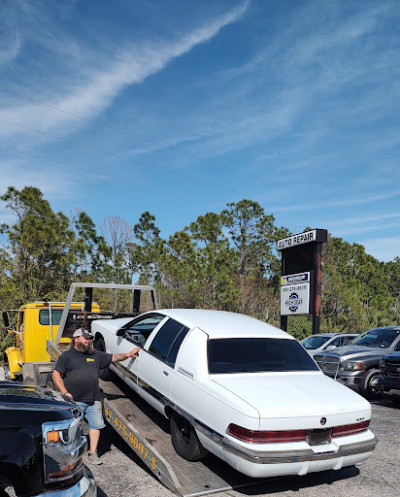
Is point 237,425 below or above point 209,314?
below

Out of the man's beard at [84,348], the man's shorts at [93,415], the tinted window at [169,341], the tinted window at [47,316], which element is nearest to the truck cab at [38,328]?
the tinted window at [47,316]

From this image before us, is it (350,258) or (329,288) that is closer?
(329,288)

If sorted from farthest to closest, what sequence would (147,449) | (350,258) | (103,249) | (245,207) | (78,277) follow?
(350,258) → (245,207) → (103,249) → (78,277) → (147,449)

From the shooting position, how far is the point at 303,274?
1463 cm

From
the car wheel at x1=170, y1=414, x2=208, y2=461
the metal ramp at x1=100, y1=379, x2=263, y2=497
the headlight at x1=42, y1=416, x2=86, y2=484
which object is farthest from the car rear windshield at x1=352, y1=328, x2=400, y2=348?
the headlight at x1=42, y1=416, x2=86, y2=484

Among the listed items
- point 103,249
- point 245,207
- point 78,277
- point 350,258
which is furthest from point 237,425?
point 350,258

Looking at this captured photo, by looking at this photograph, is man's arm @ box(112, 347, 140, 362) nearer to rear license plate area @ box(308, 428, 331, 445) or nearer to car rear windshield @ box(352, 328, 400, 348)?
rear license plate area @ box(308, 428, 331, 445)

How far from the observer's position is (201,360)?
4828mm

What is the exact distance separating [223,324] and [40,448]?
10.0 feet

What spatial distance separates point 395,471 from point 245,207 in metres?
36.7

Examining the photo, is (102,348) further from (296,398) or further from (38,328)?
(296,398)

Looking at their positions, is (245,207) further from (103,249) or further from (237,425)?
(237,425)

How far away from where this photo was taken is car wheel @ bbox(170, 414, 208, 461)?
4.72 metres

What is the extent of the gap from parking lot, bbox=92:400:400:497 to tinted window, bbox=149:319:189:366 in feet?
3.80
